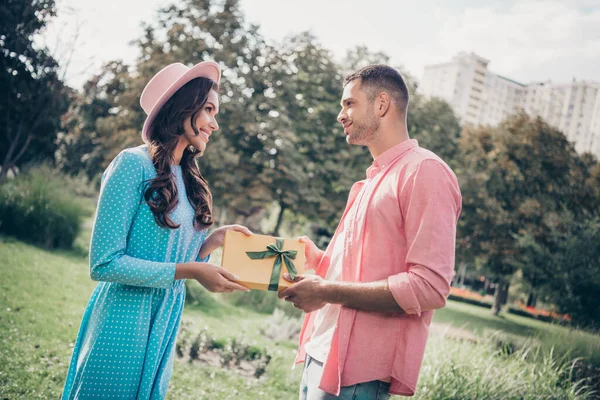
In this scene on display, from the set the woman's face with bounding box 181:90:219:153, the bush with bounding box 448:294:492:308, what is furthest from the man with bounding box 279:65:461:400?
the bush with bounding box 448:294:492:308

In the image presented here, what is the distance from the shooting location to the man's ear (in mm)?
2402

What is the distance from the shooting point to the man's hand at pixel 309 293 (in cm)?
211

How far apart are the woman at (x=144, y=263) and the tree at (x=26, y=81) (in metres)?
14.1

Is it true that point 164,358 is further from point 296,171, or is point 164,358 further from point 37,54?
point 296,171

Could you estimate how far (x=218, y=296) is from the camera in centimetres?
1165

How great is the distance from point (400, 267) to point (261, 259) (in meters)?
0.77

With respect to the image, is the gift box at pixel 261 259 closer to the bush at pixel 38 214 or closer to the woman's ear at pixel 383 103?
the woman's ear at pixel 383 103

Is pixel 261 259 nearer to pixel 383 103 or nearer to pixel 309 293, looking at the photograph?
pixel 309 293

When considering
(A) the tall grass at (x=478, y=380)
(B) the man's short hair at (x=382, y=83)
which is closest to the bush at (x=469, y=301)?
(A) the tall grass at (x=478, y=380)

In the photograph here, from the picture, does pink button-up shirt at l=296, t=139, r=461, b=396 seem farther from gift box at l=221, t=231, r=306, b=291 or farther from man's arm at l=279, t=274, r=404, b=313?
gift box at l=221, t=231, r=306, b=291

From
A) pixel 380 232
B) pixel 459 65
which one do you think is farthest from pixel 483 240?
pixel 459 65

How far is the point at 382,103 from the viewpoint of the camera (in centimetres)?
241

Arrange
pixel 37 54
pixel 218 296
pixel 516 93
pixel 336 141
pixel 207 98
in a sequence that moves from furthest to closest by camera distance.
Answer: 1. pixel 516 93
2. pixel 336 141
3. pixel 37 54
4. pixel 218 296
5. pixel 207 98

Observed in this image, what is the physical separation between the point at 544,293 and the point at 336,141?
1318cm
